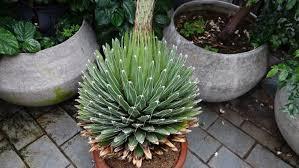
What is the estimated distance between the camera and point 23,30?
2.14 meters

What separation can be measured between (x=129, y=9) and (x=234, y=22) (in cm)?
74

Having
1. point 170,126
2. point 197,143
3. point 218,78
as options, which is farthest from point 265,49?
point 170,126

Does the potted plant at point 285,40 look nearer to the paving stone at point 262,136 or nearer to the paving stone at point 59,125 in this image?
the paving stone at point 262,136

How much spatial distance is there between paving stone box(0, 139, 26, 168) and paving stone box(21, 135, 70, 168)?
0.14ft

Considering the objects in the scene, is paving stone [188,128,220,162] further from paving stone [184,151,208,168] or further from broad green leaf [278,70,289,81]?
broad green leaf [278,70,289,81]

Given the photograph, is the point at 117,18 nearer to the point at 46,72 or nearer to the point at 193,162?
the point at 46,72

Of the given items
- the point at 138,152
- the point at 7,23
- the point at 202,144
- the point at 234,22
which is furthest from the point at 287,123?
the point at 7,23

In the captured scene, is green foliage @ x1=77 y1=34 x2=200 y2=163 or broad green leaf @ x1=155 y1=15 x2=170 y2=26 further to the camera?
broad green leaf @ x1=155 y1=15 x2=170 y2=26

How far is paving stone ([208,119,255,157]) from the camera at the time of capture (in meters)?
2.31

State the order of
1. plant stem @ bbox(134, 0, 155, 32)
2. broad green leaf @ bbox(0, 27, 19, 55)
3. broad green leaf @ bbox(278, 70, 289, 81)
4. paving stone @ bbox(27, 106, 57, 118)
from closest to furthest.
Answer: plant stem @ bbox(134, 0, 155, 32) → broad green leaf @ bbox(278, 70, 289, 81) → broad green leaf @ bbox(0, 27, 19, 55) → paving stone @ bbox(27, 106, 57, 118)

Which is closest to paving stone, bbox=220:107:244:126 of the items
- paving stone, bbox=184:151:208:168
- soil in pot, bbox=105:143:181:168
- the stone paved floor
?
the stone paved floor

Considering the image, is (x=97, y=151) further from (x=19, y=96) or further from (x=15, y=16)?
(x=15, y=16)

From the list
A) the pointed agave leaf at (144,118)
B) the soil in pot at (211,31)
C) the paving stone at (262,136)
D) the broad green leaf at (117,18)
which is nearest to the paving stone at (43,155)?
the pointed agave leaf at (144,118)

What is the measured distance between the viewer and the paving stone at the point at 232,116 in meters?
2.47
